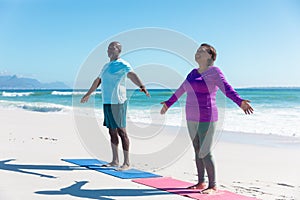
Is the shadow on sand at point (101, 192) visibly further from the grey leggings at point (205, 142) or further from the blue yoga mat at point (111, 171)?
the blue yoga mat at point (111, 171)

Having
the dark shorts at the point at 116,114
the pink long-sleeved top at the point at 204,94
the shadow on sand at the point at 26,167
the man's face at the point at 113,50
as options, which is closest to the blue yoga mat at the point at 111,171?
the shadow on sand at the point at 26,167

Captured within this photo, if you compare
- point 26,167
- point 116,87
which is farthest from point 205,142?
point 26,167

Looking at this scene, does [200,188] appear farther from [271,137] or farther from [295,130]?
[295,130]

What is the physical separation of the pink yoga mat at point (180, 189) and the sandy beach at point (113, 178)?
6.1 inches

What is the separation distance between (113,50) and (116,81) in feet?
1.47

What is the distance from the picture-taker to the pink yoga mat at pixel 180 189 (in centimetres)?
446

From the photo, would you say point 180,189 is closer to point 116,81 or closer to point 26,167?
point 116,81

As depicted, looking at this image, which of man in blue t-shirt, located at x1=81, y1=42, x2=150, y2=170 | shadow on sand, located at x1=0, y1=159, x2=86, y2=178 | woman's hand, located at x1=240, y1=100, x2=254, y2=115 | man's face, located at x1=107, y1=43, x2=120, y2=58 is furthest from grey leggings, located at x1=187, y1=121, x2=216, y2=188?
shadow on sand, located at x1=0, y1=159, x2=86, y2=178

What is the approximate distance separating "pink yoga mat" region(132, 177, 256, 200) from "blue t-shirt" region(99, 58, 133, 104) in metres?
1.25

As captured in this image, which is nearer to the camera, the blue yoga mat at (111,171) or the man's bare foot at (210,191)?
the man's bare foot at (210,191)

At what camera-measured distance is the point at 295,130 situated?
43.3ft

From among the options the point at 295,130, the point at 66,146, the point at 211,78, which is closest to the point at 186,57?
the point at 211,78

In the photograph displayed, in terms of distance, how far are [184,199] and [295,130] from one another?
388 inches

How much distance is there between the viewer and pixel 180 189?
15.9 ft
